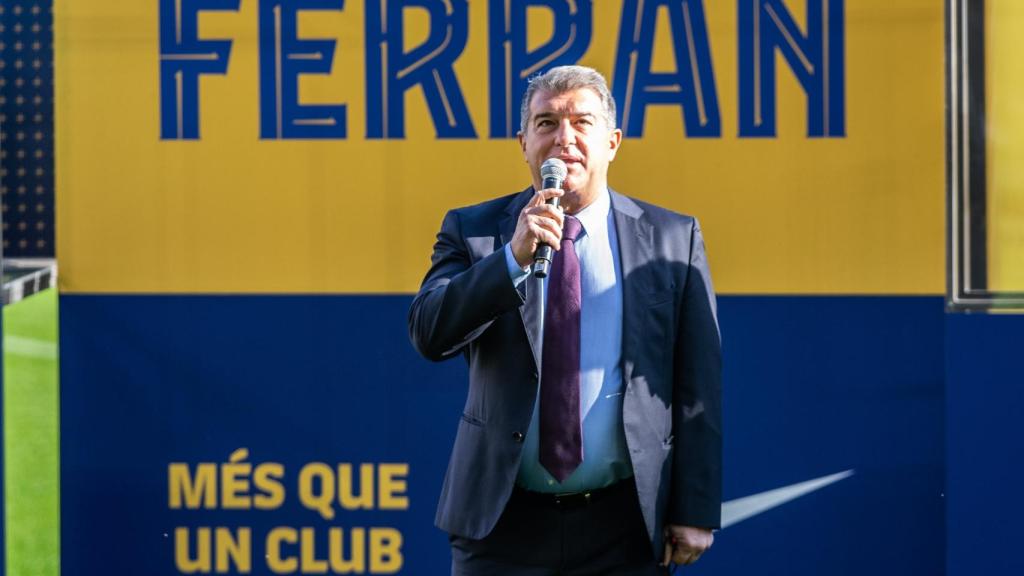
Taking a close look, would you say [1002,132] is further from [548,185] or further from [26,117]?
[26,117]

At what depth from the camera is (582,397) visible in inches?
106

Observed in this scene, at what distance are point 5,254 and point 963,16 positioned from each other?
8.61 ft

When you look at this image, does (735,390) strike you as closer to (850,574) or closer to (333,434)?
(850,574)

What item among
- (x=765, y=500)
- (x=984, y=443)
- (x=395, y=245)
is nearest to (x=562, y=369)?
(x=395, y=245)

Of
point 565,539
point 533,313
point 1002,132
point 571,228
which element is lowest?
point 565,539

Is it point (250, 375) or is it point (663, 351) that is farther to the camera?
point (250, 375)

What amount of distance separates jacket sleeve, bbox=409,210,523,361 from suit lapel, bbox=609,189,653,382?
26cm

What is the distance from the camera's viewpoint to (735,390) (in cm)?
390

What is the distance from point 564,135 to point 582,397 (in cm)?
49

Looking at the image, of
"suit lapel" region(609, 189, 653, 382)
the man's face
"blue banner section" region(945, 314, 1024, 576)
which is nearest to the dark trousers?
"suit lapel" region(609, 189, 653, 382)

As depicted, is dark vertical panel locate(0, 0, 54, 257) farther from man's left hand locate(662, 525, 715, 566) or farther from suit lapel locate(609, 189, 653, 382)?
man's left hand locate(662, 525, 715, 566)

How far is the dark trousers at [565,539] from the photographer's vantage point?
2.68m

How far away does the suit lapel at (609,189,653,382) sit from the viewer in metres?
2.71

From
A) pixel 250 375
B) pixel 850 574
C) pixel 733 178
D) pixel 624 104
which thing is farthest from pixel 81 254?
pixel 850 574
